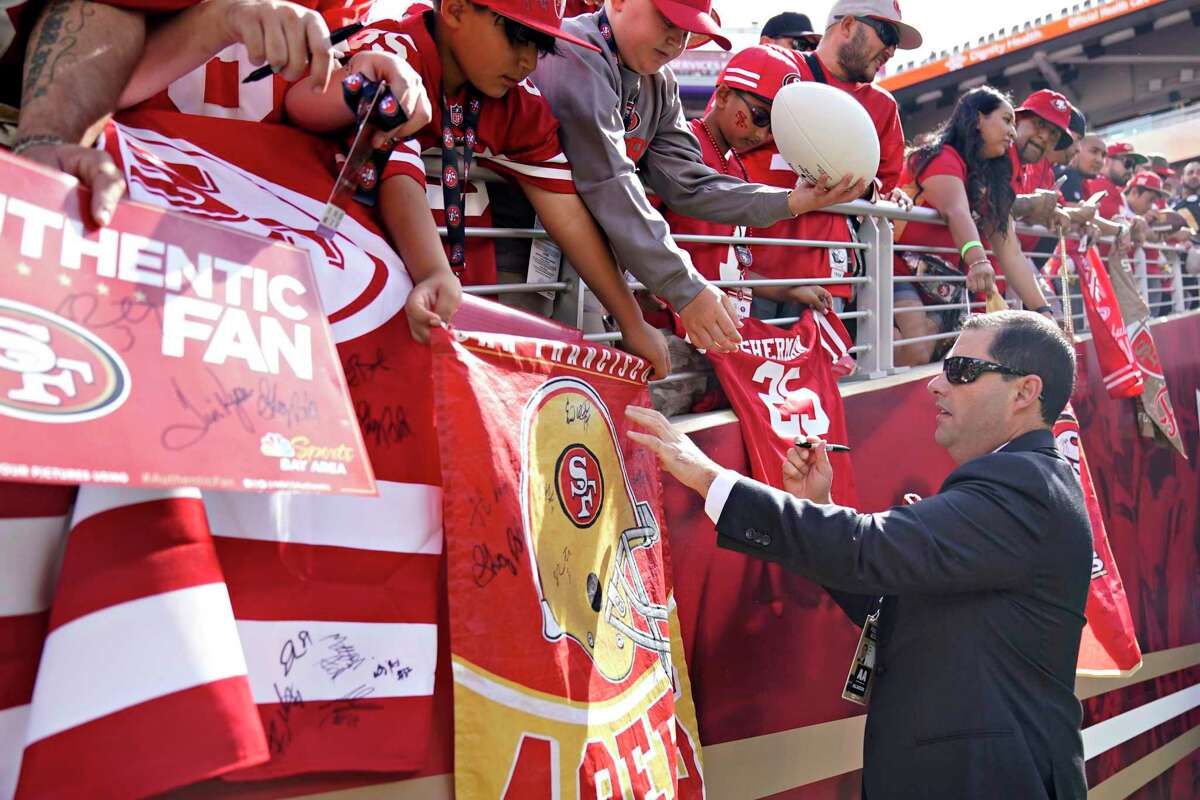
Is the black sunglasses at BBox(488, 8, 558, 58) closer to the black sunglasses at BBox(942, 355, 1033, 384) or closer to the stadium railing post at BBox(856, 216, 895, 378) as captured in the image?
the black sunglasses at BBox(942, 355, 1033, 384)

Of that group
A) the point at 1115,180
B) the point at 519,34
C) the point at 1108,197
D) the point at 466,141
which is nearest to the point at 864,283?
the point at 466,141

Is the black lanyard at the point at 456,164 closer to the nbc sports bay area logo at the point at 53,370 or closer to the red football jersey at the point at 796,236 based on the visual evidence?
the nbc sports bay area logo at the point at 53,370

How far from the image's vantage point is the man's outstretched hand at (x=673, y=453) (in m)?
2.47

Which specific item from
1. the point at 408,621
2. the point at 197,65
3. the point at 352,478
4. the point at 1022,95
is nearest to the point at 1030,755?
the point at 408,621

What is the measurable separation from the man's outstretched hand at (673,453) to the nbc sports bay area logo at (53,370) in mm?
1319

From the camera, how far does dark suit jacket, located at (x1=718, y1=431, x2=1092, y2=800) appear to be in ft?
8.14

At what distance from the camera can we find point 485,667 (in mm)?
1970

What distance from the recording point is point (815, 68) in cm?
422

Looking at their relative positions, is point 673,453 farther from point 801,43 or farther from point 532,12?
point 801,43

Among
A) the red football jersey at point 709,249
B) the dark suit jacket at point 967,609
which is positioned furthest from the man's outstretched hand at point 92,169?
the red football jersey at point 709,249

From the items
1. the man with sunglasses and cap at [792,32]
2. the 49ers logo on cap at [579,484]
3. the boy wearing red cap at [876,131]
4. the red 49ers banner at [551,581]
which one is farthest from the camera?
the man with sunglasses and cap at [792,32]

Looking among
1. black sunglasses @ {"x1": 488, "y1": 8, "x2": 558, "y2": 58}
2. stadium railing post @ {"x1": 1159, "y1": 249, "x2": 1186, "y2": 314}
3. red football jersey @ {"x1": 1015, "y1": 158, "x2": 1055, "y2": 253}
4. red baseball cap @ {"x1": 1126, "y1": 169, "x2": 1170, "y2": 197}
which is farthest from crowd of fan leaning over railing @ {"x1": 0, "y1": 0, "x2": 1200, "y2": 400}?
red baseball cap @ {"x1": 1126, "y1": 169, "x2": 1170, "y2": 197}

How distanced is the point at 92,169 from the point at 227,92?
→ 0.62m

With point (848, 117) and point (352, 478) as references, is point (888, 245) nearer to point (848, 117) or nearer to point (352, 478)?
point (848, 117)
